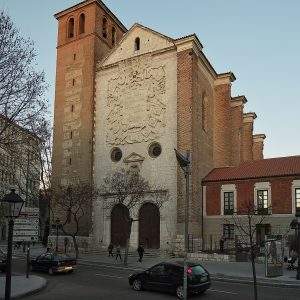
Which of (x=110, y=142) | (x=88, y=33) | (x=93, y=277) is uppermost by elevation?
(x=88, y=33)

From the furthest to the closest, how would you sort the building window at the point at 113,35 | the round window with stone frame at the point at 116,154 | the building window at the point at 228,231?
the building window at the point at 113,35 < the round window with stone frame at the point at 116,154 < the building window at the point at 228,231

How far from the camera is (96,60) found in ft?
158

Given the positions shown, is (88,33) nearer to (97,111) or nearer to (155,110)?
(97,111)

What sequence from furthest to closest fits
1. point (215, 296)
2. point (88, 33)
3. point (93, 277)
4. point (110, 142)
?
point (88, 33) < point (110, 142) < point (93, 277) < point (215, 296)

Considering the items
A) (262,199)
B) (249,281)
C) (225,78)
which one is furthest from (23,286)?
(225,78)

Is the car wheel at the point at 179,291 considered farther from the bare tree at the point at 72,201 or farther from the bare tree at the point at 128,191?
the bare tree at the point at 72,201

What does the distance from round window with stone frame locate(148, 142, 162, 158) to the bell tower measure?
6.81 m

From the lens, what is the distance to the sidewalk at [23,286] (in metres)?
18.5

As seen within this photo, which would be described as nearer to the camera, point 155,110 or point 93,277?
point 93,277

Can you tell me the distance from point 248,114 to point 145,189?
2430 cm

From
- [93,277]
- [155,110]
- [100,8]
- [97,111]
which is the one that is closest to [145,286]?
[93,277]

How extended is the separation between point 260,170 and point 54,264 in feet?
70.3

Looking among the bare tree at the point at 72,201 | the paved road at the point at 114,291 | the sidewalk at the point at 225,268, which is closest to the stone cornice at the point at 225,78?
the bare tree at the point at 72,201

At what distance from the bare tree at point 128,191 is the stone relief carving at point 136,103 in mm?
3894
